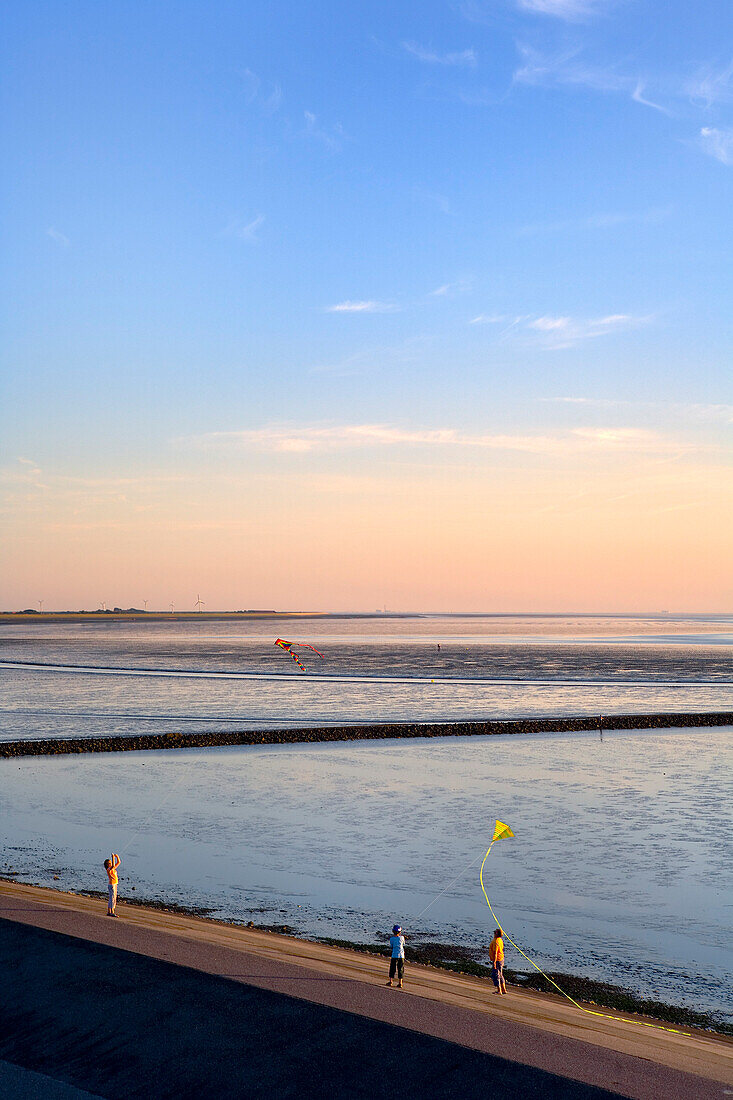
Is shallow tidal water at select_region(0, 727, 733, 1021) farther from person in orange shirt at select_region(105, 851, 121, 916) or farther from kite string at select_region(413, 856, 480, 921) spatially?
person in orange shirt at select_region(105, 851, 121, 916)

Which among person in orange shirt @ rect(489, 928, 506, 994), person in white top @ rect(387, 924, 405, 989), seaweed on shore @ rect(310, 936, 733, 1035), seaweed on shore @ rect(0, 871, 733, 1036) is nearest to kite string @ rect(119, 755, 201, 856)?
seaweed on shore @ rect(0, 871, 733, 1036)

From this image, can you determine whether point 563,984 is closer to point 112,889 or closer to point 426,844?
point 112,889

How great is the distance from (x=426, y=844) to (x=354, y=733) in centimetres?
2884

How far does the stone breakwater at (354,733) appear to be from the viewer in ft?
181

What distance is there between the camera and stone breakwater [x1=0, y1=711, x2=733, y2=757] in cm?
5503

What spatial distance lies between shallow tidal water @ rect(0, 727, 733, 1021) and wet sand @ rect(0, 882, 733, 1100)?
3942 millimetres

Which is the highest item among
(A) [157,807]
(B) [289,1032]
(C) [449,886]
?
(B) [289,1032]

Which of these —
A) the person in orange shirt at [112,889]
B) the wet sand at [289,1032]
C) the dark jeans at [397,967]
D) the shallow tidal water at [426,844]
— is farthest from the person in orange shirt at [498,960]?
the person in orange shirt at [112,889]

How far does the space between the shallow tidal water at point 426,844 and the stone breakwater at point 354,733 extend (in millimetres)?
2478

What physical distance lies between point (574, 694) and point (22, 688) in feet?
186

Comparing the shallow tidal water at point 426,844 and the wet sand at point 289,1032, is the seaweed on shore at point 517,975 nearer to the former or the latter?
the shallow tidal water at point 426,844

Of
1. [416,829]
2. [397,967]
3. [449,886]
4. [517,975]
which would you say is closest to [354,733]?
[416,829]

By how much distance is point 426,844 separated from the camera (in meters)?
32.1

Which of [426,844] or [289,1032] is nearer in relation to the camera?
[289,1032]
